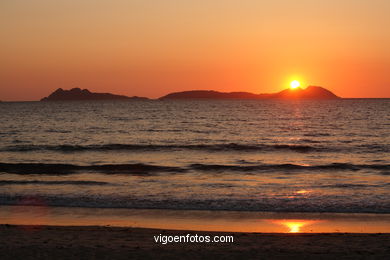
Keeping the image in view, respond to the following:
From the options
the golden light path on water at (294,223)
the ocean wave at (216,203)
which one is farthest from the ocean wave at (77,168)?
the golden light path on water at (294,223)

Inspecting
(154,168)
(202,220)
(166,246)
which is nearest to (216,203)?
(202,220)

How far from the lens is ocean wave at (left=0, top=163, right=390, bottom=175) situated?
26047 millimetres

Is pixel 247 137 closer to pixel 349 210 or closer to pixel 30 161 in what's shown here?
pixel 30 161

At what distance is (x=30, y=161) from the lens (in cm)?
3111

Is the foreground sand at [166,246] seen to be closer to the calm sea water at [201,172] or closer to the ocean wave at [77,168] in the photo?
the calm sea water at [201,172]

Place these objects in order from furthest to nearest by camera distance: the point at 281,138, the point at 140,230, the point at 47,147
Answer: the point at 281,138, the point at 47,147, the point at 140,230

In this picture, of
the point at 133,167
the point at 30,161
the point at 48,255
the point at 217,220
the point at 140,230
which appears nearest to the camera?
the point at 48,255

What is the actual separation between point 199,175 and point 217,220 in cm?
1006

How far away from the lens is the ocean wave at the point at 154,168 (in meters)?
26.0

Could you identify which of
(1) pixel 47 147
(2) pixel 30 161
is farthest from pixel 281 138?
(2) pixel 30 161

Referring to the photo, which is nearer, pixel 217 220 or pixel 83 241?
pixel 83 241

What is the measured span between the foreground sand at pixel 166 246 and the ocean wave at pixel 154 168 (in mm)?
13215

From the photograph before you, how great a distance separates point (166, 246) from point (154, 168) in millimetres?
16767

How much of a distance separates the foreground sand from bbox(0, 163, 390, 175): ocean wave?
13215mm
